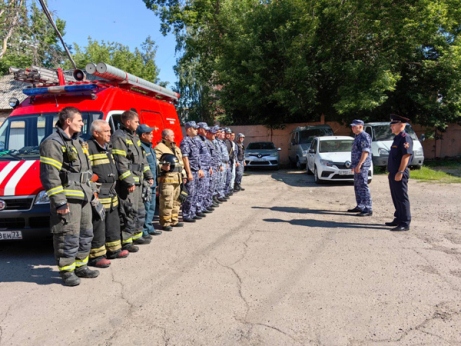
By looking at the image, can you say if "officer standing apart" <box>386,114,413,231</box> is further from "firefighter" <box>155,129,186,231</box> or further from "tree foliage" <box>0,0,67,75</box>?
"tree foliage" <box>0,0,67,75</box>

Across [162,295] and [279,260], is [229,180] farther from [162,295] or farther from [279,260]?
[162,295]

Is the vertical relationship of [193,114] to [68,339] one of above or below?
above

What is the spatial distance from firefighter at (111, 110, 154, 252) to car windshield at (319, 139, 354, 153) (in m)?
8.23

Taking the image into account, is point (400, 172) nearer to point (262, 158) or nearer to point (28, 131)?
point (28, 131)

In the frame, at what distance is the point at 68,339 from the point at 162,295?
40.7 inches

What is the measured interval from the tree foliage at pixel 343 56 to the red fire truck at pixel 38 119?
1043 cm

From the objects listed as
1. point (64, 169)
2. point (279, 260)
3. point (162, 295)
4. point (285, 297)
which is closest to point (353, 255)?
point (279, 260)

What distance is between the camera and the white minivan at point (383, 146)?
1370 cm

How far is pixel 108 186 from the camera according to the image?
4.76 meters

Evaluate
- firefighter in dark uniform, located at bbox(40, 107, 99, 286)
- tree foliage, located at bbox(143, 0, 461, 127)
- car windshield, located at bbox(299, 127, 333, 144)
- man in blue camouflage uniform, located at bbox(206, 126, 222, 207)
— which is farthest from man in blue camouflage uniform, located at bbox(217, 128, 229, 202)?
car windshield, located at bbox(299, 127, 333, 144)

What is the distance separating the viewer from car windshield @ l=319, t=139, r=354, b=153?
1238 centimetres

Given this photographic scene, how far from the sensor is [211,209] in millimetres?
8422

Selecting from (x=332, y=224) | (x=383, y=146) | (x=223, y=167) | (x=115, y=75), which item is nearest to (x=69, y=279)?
(x=115, y=75)

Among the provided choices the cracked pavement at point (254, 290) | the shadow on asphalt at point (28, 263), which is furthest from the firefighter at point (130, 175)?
the shadow on asphalt at point (28, 263)
